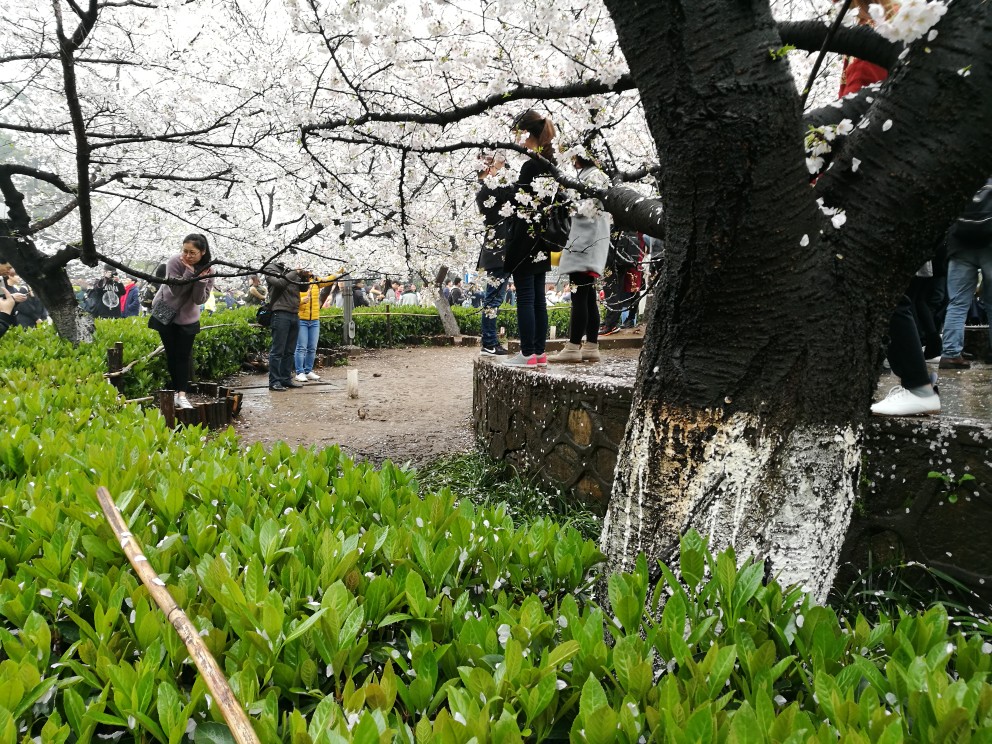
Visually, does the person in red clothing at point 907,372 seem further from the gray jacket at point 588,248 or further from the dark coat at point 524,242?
the dark coat at point 524,242

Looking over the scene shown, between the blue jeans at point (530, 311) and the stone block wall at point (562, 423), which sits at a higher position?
the blue jeans at point (530, 311)

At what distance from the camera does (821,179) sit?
2029 millimetres

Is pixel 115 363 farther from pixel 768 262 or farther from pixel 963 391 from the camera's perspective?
pixel 963 391

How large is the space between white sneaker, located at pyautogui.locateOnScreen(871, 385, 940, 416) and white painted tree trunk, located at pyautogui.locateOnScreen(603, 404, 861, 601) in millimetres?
1275

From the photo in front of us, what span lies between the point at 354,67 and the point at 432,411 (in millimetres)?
4059

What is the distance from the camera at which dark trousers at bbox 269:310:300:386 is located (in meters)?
9.11

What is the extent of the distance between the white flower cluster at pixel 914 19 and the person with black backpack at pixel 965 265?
10.7 feet

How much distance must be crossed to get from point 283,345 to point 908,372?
26.4ft

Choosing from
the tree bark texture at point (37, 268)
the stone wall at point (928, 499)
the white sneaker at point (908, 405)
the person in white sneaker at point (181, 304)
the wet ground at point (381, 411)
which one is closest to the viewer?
the stone wall at point (928, 499)

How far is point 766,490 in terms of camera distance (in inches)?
78.6

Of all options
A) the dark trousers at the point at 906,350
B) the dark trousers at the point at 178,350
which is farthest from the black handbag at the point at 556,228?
the dark trousers at the point at 178,350

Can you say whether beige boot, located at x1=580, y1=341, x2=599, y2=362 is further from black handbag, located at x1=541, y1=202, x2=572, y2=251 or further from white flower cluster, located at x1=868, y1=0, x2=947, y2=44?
white flower cluster, located at x1=868, y1=0, x2=947, y2=44

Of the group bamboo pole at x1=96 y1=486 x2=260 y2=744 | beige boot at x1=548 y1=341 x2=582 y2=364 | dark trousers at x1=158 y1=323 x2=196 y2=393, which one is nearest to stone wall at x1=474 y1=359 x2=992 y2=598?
bamboo pole at x1=96 y1=486 x2=260 y2=744

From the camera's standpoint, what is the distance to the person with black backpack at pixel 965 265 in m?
4.79
